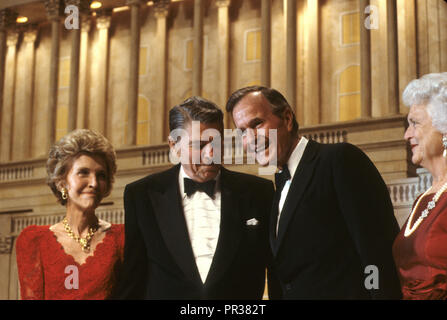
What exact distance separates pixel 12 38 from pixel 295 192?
19.3 metres

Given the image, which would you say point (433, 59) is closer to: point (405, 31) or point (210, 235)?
point (405, 31)

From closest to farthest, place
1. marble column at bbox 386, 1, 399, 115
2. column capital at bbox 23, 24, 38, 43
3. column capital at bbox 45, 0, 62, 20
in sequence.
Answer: marble column at bbox 386, 1, 399, 115
column capital at bbox 45, 0, 62, 20
column capital at bbox 23, 24, 38, 43

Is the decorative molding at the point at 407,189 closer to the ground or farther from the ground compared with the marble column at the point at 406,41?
closer to the ground

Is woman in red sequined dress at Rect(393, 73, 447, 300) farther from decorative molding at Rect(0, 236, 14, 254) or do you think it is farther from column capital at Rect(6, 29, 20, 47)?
column capital at Rect(6, 29, 20, 47)

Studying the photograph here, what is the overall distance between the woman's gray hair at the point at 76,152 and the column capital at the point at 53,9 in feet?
54.4

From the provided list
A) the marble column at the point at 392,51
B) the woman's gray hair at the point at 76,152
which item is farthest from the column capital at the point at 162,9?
the woman's gray hair at the point at 76,152

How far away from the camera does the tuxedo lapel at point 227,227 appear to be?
3.57 m

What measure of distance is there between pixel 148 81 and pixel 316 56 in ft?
16.4

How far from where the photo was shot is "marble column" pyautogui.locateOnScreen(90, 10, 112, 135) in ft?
65.6

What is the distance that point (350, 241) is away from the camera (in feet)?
11.3

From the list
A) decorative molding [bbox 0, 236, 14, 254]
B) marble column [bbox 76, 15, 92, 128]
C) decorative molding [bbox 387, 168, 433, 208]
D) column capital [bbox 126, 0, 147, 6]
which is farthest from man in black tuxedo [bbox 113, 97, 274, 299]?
marble column [bbox 76, 15, 92, 128]

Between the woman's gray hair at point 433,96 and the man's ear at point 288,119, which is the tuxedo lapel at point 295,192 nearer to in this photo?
the man's ear at point 288,119
